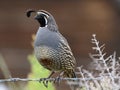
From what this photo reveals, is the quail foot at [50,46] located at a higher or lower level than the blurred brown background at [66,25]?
higher

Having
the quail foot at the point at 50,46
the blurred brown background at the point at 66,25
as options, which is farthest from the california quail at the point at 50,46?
the blurred brown background at the point at 66,25

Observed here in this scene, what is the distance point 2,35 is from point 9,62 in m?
0.42

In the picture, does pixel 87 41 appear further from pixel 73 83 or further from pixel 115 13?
pixel 73 83

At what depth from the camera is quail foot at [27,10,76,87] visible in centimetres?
416

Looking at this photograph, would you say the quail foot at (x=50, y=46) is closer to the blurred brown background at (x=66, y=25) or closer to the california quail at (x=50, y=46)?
the california quail at (x=50, y=46)

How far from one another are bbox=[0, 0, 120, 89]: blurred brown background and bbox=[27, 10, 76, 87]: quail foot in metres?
4.96

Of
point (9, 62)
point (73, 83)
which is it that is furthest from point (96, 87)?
point (9, 62)

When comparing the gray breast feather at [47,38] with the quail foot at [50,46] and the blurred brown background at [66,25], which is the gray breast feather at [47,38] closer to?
the quail foot at [50,46]

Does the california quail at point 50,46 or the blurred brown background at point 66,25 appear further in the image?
the blurred brown background at point 66,25

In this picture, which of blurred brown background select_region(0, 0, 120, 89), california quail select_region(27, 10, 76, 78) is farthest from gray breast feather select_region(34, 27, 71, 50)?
blurred brown background select_region(0, 0, 120, 89)

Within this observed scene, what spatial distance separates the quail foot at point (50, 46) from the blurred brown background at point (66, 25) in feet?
16.3

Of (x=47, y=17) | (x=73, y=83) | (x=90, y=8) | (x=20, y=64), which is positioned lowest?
(x=20, y=64)

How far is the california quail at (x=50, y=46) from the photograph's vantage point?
416 cm

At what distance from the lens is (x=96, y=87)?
13.8 feet
